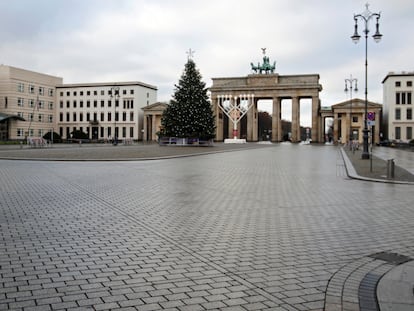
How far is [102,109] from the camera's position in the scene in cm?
12000

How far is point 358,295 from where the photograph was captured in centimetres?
490

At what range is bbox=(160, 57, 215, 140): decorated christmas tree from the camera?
62.8m

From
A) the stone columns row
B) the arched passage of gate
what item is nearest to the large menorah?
the arched passage of gate

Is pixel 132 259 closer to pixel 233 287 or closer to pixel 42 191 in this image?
pixel 233 287

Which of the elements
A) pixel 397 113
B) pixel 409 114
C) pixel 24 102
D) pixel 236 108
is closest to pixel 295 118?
pixel 397 113

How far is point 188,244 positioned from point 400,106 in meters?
110

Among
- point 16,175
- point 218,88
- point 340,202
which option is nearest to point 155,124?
point 218,88

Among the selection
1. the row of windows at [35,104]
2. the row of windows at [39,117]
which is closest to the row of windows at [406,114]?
the row of windows at [39,117]

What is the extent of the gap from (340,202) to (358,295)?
24.8 ft

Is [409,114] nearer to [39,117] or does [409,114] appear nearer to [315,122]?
[315,122]

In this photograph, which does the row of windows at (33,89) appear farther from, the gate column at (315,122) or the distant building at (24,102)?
the gate column at (315,122)

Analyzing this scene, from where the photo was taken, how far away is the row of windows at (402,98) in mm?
104812

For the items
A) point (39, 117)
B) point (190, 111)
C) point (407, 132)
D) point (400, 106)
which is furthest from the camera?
point (39, 117)

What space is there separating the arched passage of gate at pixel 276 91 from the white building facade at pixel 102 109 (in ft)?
71.8
